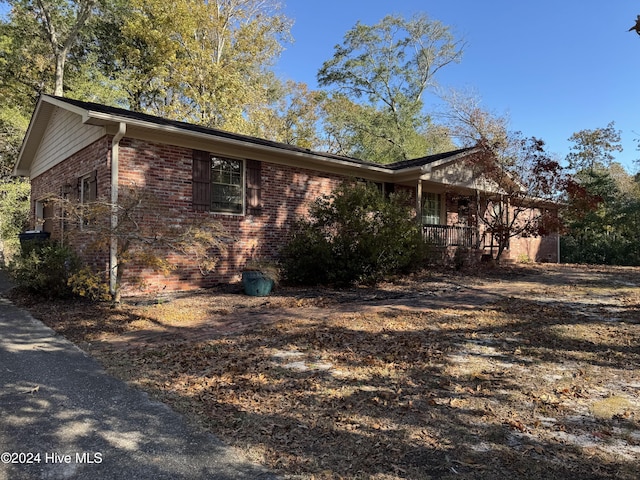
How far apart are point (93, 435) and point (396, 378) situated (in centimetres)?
242

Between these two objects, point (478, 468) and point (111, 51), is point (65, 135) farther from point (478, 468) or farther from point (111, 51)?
point (111, 51)

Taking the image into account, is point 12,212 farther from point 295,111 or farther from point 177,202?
point 295,111

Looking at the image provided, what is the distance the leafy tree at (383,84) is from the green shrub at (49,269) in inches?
956

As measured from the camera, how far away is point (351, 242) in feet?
31.4

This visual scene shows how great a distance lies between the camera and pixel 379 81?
3023 centimetres

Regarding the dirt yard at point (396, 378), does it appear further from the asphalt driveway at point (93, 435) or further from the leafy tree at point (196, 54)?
the leafy tree at point (196, 54)

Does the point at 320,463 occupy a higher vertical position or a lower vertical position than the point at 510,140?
lower

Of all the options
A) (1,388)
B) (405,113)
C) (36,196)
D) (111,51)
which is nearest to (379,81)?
(405,113)

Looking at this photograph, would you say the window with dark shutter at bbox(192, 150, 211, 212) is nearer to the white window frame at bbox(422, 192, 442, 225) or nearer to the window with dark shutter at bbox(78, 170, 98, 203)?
the window with dark shutter at bbox(78, 170, 98, 203)

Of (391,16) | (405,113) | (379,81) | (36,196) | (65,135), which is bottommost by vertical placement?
(36,196)

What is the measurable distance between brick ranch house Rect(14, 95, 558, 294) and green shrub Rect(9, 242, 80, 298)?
514 millimetres

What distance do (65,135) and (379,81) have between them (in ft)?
78.5

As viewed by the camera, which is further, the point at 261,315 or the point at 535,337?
the point at 261,315

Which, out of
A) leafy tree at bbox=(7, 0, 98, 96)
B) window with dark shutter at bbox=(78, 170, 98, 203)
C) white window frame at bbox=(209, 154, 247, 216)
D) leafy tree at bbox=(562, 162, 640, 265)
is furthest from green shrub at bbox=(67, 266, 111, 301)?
leafy tree at bbox=(562, 162, 640, 265)
